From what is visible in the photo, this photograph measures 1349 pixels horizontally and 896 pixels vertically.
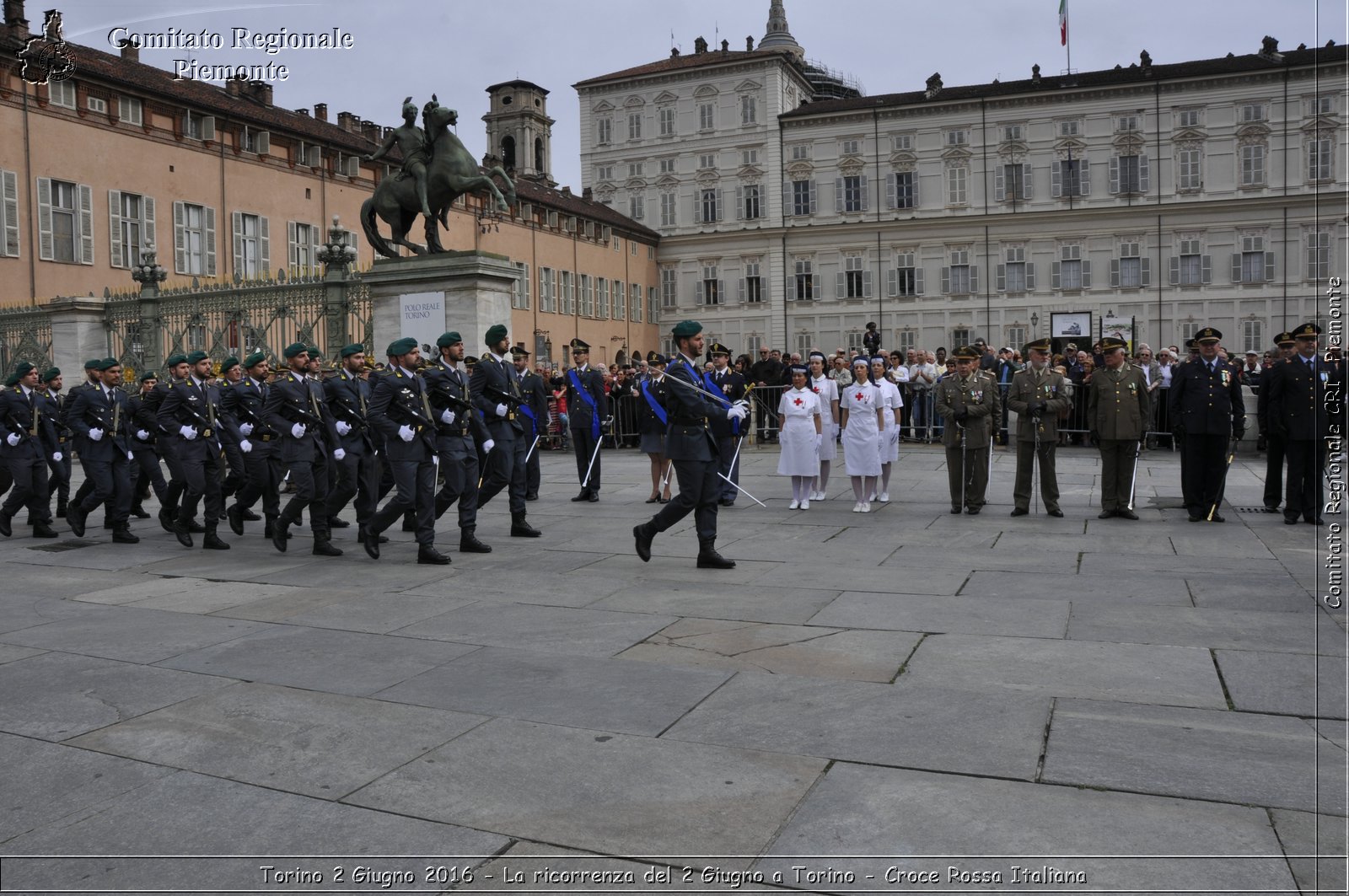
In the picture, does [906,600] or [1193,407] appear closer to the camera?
[906,600]

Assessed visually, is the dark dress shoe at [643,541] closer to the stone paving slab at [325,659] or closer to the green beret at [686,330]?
the green beret at [686,330]

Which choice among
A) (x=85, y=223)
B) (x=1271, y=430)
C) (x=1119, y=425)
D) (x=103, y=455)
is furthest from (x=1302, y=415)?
(x=85, y=223)

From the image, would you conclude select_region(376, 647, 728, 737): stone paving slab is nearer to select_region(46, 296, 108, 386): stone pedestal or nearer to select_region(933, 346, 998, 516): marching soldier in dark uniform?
select_region(933, 346, 998, 516): marching soldier in dark uniform

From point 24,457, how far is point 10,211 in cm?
1826

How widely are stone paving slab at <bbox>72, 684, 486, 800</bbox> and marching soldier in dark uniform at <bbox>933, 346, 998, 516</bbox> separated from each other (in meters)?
8.87

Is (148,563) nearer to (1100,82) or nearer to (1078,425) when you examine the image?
(1078,425)

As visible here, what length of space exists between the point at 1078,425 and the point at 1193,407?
940 centimetres

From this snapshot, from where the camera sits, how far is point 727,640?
266 inches

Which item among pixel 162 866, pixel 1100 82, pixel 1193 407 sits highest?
pixel 1100 82

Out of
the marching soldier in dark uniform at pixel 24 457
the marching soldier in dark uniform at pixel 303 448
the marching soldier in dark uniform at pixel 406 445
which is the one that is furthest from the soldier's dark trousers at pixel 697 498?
the marching soldier in dark uniform at pixel 24 457

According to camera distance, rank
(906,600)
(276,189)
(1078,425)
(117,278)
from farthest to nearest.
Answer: (276,189) < (117,278) < (1078,425) < (906,600)

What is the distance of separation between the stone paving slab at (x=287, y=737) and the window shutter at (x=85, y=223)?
27534 mm

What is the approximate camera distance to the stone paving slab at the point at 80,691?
17.4ft

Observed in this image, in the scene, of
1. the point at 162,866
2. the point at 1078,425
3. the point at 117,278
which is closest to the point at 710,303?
the point at 117,278
